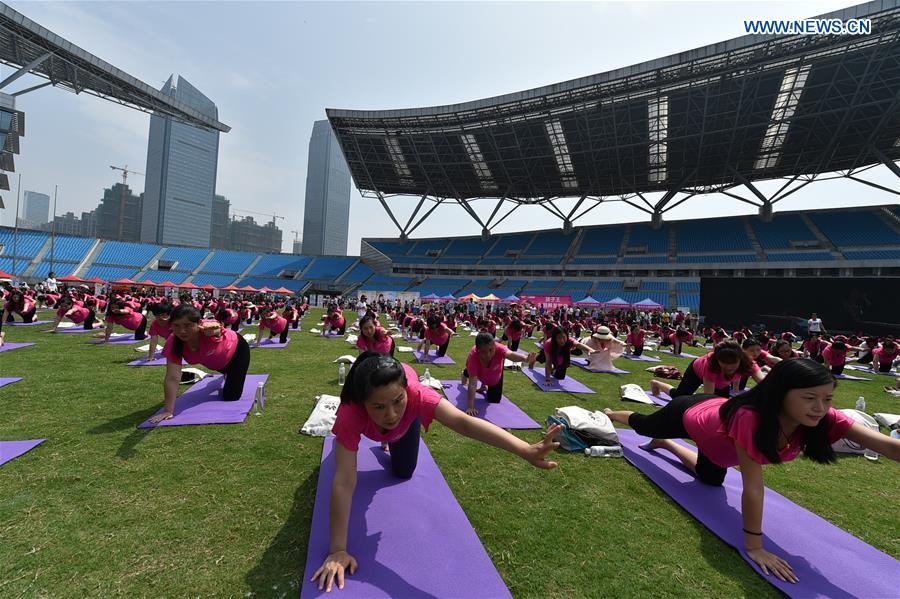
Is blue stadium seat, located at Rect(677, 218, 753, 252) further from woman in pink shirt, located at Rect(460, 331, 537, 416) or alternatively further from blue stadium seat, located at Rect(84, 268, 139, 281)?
blue stadium seat, located at Rect(84, 268, 139, 281)

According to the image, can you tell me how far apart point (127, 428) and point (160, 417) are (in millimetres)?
338

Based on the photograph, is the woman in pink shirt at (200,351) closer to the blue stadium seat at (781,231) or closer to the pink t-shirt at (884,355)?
the pink t-shirt at (884,355)

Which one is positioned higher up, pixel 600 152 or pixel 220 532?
pixel 600 152

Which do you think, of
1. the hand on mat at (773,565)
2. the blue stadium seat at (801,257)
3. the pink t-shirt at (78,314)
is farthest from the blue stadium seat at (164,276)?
the blue stadium seat at (801,257)

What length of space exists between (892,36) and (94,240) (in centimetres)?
7482

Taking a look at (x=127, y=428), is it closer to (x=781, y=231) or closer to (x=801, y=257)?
(x=801, y=257)

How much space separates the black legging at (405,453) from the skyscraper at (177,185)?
15602cm

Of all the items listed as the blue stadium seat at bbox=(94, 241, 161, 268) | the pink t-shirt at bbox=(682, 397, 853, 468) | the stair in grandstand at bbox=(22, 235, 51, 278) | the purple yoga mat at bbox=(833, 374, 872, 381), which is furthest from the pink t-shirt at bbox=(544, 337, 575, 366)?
the blue stadium seat at bbox=(94, 241, 161, 268)

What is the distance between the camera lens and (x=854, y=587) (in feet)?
8.51

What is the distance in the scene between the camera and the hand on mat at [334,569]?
92.0 inches

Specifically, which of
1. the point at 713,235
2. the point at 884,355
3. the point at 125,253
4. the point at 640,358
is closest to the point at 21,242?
the point at 125,253

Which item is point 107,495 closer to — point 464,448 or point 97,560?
point 97,560

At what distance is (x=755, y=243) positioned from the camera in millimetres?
35250

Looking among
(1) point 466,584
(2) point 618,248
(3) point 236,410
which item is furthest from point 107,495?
(2) point 618,248
